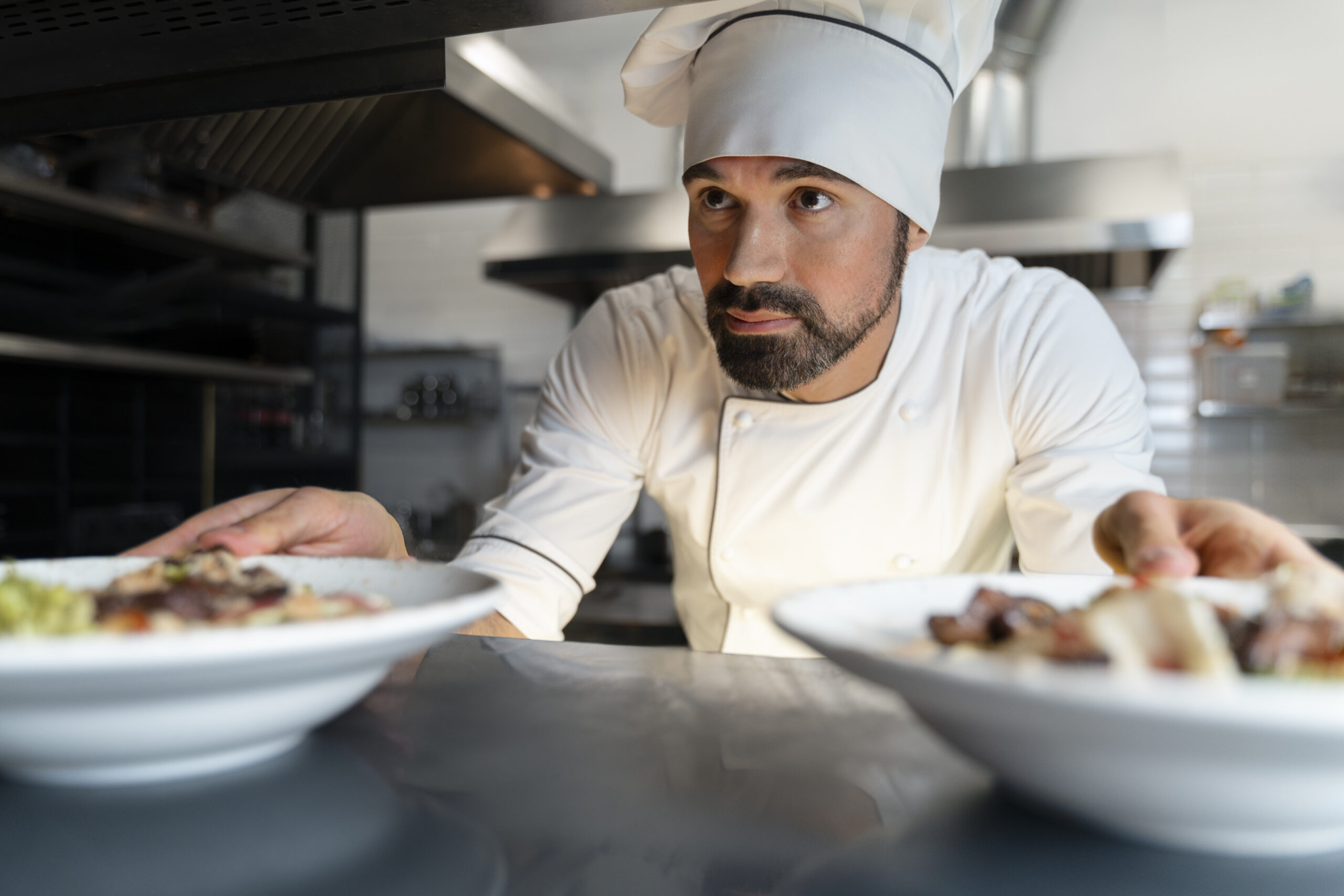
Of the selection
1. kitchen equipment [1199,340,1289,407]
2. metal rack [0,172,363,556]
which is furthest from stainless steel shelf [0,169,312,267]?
kitchen equipment [1199,340,1289,407]

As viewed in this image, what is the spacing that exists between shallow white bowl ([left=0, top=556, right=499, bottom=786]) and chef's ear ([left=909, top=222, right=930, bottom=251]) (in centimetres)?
96

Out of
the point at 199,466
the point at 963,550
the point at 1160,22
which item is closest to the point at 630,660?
the point at 963,550

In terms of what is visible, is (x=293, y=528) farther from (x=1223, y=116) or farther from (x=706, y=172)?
(x=1223, y=116)

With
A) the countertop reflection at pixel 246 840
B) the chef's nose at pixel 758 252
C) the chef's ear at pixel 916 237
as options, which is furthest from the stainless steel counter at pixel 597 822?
the chef's ear at pixel 916 237

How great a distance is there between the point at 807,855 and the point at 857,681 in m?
0.29

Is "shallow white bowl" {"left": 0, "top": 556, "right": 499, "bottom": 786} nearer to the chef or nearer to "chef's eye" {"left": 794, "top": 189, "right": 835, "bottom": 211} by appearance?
the chef

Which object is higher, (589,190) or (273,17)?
(589,190)

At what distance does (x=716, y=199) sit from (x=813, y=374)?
250 millimetres

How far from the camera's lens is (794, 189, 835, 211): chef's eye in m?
1.09

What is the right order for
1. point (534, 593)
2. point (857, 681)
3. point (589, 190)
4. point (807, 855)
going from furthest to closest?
point (589, 190), point (534, 593), point (857, 681), point (807, 855)

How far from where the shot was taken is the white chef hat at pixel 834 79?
3.47 ft

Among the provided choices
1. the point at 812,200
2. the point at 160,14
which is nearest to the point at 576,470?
the point at 812,200

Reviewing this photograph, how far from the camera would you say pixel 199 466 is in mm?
3809

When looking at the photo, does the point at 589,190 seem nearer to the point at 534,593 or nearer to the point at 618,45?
the point at 534,593
